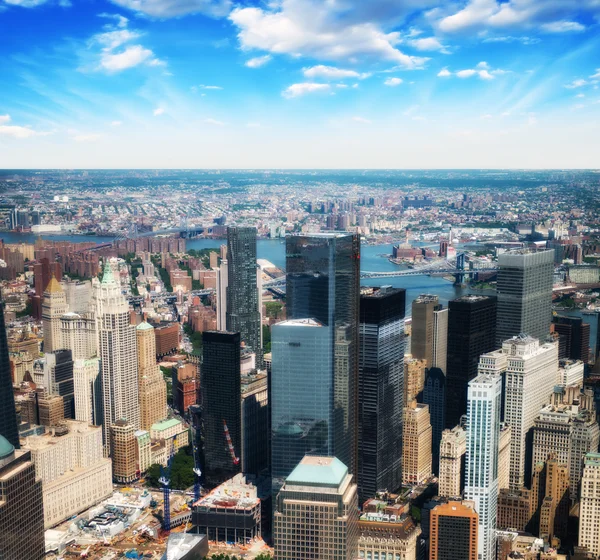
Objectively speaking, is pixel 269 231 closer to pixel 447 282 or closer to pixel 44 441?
pixel 447 282

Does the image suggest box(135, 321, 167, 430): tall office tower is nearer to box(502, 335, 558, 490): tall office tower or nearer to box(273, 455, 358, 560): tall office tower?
box(502, 335, 558, 490): tall office tower

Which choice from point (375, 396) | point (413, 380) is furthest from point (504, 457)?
point (413, 380)

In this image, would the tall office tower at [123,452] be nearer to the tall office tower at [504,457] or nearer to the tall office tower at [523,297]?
the tall office tower at [504,457]

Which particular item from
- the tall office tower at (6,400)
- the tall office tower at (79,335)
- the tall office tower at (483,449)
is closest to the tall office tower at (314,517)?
the tall office tower at (483,449)

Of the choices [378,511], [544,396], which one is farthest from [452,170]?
[378,511]

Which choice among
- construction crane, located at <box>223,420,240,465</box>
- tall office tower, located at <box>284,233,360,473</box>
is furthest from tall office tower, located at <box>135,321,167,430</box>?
tall office tower, located at <box>284,233,360,473</box>
